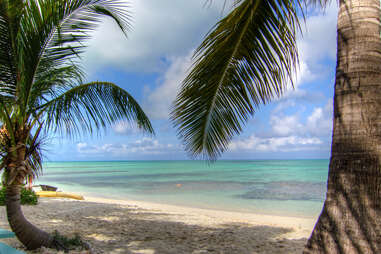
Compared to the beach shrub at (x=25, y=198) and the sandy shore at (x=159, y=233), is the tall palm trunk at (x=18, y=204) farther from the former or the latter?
the beach shrub at (x=25, y=198)

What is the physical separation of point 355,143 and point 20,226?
4057 millimetres

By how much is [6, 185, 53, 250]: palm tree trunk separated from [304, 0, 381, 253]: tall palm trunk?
3.50 meters

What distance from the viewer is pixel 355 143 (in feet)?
6.43

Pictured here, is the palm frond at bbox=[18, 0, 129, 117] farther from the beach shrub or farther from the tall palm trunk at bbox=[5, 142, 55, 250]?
the beach shrub

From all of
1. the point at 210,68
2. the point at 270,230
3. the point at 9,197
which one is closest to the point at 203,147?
the point at 210,68

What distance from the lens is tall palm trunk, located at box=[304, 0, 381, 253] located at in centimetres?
190

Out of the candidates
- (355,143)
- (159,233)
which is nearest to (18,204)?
(159,233)

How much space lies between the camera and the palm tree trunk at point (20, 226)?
361 centimetres

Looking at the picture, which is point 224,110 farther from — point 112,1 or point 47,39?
point 47,39

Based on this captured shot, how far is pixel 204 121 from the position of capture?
347 centimetres

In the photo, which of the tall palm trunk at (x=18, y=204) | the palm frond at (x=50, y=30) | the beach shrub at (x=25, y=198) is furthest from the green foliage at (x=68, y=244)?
the beach shrub at (x=25, y=198)

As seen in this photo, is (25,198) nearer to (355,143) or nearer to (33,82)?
(33,82)

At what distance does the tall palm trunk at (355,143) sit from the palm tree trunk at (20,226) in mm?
3504

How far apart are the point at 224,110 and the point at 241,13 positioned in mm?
1123
